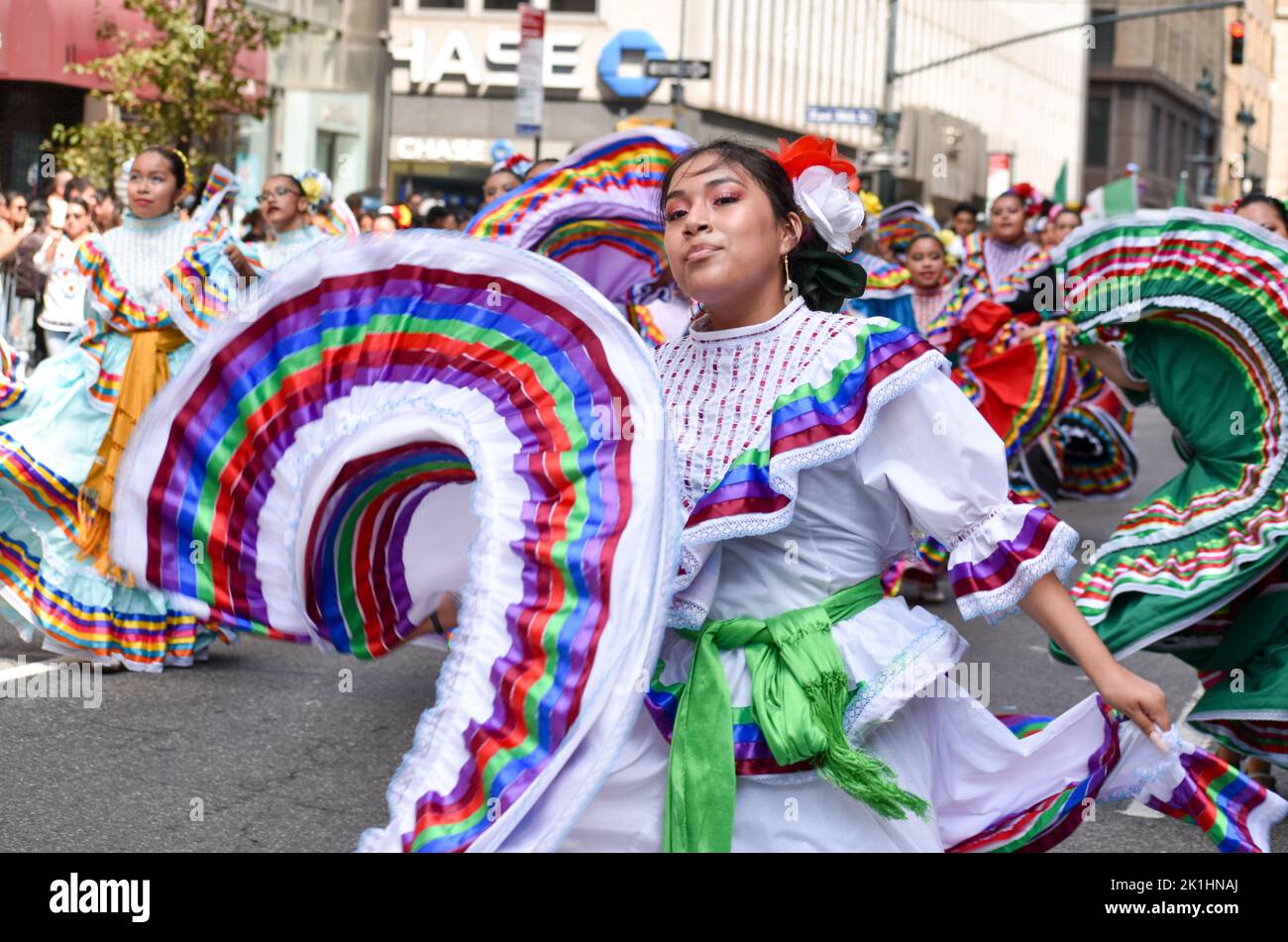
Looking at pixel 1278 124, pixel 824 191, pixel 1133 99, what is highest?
pixel 1278 124

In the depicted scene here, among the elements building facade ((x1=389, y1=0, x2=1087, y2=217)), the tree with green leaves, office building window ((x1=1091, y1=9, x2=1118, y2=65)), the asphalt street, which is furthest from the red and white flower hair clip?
office building window ((x1=1091, y1=9, x2=1118, y2=65))

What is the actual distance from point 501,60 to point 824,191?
3222 cm

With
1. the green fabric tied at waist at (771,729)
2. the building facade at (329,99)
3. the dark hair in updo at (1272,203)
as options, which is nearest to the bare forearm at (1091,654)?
the green fabric tied at waist at (771,729)

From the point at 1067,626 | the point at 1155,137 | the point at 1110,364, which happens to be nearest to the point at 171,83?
the point at 1110,364

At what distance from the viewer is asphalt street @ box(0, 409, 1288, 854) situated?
4.84 meters

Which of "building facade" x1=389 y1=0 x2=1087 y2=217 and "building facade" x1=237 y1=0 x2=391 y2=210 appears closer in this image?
"building facade" x1=237 y1=0 x2=391 y2=210

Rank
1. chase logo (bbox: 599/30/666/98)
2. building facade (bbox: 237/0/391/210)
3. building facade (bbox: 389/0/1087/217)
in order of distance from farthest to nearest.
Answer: building facade (bbox: 389/0/1087/217), chase logo (bbox: 599/30/666/98), building facade (bbox: 237/0/391/210)

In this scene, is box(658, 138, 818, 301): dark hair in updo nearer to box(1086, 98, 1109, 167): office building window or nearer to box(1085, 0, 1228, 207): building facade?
box(1085, 0, 1228, 207): building facade

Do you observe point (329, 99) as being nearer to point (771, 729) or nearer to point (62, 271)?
point (62, 271)

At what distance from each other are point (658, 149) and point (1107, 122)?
67777 millimetres

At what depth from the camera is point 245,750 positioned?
18.8ft

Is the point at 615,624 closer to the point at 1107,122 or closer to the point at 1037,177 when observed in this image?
the point at 1037,177

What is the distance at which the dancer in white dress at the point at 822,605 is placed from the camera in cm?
285

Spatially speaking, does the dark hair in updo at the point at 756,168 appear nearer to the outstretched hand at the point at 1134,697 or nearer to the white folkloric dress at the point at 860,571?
the white folkloric dress at the point at 860,571
